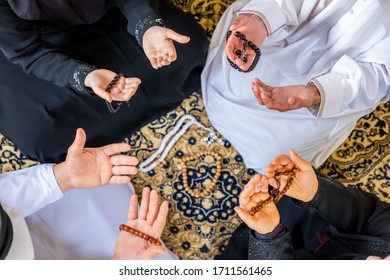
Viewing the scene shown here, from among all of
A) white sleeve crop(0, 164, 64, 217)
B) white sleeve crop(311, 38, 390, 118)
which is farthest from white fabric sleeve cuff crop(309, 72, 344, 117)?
white sleeve crop(0, 164, 64, 217)

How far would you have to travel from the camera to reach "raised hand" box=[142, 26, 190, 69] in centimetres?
101

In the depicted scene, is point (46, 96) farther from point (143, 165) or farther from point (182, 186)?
point (182, 186)

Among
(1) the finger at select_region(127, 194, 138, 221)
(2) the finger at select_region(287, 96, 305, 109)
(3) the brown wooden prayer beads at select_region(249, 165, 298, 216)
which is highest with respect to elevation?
(2) the finger at select_region(287, 96, 305, 109)

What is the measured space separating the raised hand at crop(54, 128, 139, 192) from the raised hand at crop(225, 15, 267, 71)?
12.8 inches

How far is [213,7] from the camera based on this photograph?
1421 millimetres

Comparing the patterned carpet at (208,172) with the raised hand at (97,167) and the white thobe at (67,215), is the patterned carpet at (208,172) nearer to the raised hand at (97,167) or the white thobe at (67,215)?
the white thobe at (67,215)

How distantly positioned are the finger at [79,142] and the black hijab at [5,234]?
20 cm

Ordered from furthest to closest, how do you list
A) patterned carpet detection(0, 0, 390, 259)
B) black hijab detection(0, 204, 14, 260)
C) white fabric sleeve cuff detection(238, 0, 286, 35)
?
patterned carpet detection(0, 0, 390, 259) → white fabric sleeve cuff detection(238, 0, 286, 35) → black hijab detection(0, 204, 14, 260)

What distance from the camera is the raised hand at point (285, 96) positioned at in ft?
3.23

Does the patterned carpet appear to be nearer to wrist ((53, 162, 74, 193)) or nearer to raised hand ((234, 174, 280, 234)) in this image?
wrist ((53, 162, 74, 193))
